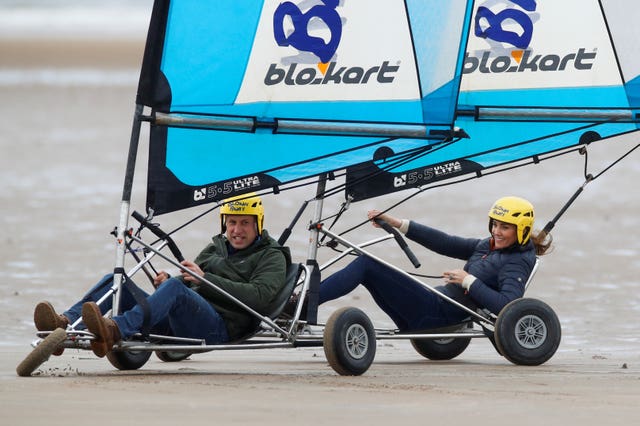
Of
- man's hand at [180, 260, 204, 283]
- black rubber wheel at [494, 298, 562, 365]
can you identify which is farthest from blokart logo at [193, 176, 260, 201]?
black rubber wheel at [494, 298, 562, 365]

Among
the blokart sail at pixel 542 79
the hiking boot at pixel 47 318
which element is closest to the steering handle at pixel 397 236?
the blokart sail at pixel 542 79

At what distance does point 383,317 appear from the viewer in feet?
43.2

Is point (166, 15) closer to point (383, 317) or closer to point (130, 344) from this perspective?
point (130, 344)

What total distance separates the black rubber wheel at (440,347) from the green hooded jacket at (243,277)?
159 centimetres

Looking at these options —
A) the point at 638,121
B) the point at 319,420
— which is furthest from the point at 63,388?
the point at 638,121

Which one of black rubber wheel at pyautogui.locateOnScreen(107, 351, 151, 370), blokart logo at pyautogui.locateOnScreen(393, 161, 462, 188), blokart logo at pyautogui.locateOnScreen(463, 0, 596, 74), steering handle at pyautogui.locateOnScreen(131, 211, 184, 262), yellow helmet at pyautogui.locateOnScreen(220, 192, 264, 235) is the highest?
blokart logo at pyautogui.locateOnScreen(463, 0, 596, 74)

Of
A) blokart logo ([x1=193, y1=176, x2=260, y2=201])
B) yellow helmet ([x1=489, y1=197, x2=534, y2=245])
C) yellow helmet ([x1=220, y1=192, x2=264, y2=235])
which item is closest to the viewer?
blokart logo ([x1=193, y1=176, x2=260, y2=201])

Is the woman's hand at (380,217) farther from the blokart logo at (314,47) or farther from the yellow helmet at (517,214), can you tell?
the blokart logo at (314,47)

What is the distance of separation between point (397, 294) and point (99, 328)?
2.38m

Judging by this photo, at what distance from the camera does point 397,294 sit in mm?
10250

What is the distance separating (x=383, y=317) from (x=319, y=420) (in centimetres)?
597

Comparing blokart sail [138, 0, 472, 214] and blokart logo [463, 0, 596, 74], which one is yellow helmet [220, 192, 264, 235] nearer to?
blokart sail [138, 0, 472, 214]

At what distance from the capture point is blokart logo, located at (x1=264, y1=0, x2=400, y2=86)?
383 inches

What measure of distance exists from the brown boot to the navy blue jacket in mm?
2627
